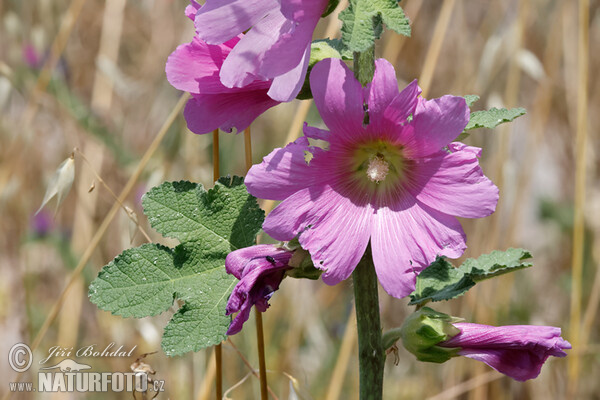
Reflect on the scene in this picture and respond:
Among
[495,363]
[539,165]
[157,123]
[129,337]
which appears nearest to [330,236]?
[495,363]

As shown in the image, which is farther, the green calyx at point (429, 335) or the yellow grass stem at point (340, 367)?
the yellow grass stem at point (340, 367)

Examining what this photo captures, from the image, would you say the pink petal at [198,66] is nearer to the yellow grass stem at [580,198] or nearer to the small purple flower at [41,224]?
the yellow grass stem at [580,198]

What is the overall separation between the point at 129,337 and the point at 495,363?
4.64ft

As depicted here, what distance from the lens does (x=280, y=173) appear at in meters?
0.59

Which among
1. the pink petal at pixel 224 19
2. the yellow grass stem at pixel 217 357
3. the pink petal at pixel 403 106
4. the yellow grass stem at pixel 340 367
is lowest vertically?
the yellow grass stem at pixel 340 367

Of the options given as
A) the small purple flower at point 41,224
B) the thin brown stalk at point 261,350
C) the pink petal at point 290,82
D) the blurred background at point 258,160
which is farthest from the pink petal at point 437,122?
the small purple flower at point 41,224

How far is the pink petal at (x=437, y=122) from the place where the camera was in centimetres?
57

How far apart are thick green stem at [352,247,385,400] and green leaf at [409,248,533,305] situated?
0.06 m

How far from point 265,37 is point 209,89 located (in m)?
0.09

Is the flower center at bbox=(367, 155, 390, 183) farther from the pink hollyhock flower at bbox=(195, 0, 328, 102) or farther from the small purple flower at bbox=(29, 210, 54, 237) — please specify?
the small purple flower at bbox=(29, 210, 54, 237)

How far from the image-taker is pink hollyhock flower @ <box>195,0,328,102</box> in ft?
1.86

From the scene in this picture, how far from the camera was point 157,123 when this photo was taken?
231 cm

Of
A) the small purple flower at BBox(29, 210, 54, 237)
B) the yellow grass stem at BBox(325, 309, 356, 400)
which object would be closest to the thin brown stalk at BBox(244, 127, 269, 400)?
the yellow grass stem at BBox(325, 309, 356, 400)

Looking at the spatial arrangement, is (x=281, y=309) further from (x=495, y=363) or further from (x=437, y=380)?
(x=495, y=363)
